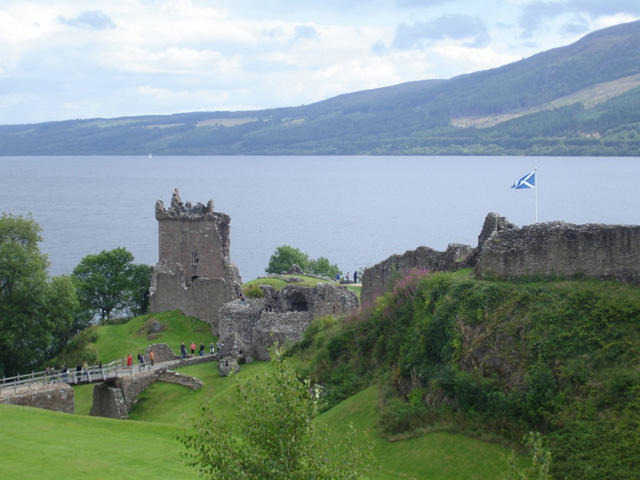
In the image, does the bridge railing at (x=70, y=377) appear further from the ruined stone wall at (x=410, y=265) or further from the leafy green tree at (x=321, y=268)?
the leafy green tree at (x=321, y=268)

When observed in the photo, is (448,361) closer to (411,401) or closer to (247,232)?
(411,401)

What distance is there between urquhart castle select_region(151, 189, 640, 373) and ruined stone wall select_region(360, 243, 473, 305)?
4cm

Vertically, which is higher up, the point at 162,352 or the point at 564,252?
the point at 564,252

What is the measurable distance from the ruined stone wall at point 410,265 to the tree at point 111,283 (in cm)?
3829

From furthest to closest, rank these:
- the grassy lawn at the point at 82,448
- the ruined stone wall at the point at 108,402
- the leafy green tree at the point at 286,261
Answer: the leafy green tree at the point at 286,261
the ruined stone wall at the point at 108,402
the grassy lawn at the point at 82,448

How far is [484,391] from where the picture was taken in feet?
80.7

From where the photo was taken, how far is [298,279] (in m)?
63.9

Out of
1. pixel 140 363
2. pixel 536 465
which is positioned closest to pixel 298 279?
pixel 140 363

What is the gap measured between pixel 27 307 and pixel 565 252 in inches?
1347

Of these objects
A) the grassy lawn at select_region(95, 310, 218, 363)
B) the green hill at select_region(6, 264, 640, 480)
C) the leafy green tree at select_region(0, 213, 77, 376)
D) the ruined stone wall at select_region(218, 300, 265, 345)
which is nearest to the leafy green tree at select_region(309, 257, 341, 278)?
the grassy lawn at select_region(95, 310, 218, 363)

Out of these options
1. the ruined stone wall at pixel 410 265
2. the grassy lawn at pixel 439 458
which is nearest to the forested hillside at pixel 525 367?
the grassy lawn at pixel 439 458

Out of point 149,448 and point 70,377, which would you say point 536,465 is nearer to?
point 149,448

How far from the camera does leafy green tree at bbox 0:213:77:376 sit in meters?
50.7

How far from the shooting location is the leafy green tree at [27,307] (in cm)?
5072
